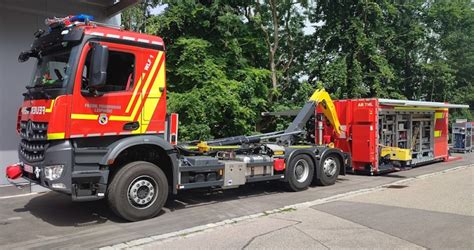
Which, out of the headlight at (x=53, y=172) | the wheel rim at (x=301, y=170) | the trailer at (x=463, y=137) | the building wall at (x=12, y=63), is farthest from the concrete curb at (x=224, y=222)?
the trailer at (x=463, y=137)

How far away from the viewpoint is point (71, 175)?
6941mm

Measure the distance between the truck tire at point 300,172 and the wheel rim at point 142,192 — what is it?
13.6ft

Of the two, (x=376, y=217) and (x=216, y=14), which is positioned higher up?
(x=216, y=14)

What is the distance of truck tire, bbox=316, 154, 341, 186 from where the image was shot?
1184 cm

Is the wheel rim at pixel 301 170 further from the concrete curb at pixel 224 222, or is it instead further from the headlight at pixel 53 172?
the headlight at pixel 53 172

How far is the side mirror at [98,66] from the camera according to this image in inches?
269

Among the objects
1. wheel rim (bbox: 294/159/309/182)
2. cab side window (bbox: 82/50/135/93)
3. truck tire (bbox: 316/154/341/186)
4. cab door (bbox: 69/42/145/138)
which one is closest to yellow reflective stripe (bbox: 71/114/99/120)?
cab door (bbox: 69/42/145/138)

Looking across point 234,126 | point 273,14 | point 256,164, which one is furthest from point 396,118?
point 273,14

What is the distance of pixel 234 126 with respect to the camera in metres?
17.7

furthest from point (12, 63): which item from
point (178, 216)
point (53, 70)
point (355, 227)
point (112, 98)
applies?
point (355, 227)

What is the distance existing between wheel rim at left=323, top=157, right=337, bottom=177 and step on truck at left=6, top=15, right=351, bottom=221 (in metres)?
4.12

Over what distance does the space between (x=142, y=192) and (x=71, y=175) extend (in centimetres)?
128

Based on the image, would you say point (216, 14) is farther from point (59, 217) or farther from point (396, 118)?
point (59, 217)

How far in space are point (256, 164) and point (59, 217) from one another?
14.4 ft
